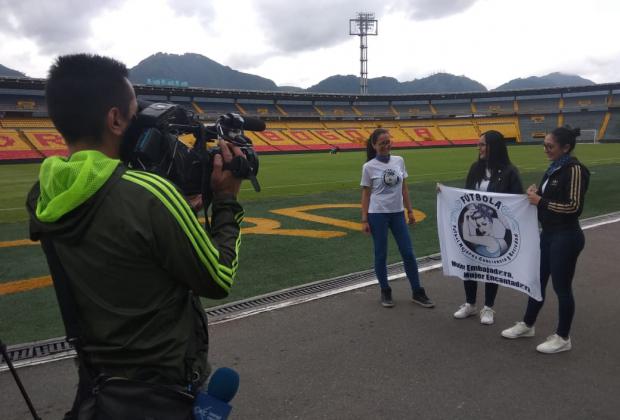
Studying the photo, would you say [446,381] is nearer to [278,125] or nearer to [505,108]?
[278,125]

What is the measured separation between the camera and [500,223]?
4.55 meters

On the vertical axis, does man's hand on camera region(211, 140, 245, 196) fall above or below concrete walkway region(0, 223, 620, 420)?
above

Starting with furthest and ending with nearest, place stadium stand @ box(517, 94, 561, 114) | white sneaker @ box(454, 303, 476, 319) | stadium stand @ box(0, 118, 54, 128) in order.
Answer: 1. stadium stand @ box(517, 94, 561, 114)
2. stadium stand @ box(0, 118, 54, 128)
3. white sneaker @ box(454, 303, 476, 319)

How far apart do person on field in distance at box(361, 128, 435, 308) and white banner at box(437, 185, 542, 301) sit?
0.38 m

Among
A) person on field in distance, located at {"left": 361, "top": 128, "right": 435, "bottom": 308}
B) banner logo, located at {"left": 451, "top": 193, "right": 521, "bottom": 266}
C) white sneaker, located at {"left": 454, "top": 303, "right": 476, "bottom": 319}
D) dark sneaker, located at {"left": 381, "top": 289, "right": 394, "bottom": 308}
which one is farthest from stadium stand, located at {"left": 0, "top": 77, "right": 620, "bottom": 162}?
white sneaker, located at {"left": 454, "top": 303, "right": 476, "bottom": 319}

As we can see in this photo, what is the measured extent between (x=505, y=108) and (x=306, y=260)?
7255 centimetres

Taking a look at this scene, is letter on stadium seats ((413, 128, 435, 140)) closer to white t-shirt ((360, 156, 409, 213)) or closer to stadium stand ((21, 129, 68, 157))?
stadium stand ((21, 129, 68, 157))

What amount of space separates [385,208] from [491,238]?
1.14 m

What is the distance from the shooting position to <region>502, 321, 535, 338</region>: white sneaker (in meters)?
4.20

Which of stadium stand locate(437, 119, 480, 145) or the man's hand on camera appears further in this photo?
stadium stand locate(437, 119, 480, 145)

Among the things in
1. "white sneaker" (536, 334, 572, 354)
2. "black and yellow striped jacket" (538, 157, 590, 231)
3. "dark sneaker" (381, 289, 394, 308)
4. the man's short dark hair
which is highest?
the man's short dark hair

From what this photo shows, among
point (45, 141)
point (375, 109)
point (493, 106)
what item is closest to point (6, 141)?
point (45, 141)

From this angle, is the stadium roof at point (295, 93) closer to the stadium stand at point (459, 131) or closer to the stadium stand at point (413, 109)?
the stadium stand at point (413, 109)

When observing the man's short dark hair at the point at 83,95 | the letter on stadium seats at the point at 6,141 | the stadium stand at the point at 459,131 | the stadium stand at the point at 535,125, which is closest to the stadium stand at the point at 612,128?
the stadium stand at the point at 535,125
